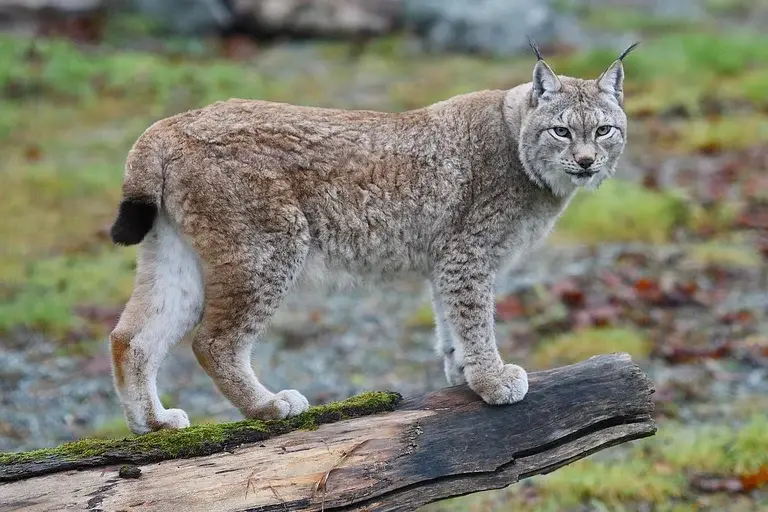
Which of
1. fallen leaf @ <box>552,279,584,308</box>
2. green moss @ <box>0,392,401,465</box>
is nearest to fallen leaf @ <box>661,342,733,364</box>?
fallen leaf @ <box>552,279,584,308</box>

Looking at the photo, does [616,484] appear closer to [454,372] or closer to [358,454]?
[454,372]

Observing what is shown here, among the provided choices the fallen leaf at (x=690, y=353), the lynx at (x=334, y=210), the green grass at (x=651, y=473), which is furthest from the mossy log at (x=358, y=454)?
the fallen leaf at (x=690, y=353)

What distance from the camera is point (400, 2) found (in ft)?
67.7

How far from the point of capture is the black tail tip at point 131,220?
555cm

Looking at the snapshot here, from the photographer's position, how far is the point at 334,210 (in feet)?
19.5

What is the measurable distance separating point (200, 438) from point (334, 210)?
5.13 feet

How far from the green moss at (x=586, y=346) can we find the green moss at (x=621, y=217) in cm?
259

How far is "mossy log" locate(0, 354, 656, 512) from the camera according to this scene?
4680mm

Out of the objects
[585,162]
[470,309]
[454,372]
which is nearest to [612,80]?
[585,162]

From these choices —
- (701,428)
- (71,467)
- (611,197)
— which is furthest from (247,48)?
(71,467)

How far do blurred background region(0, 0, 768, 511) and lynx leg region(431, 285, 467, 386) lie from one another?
0.75 m

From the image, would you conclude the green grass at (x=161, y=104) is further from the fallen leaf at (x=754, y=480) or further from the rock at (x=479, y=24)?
the fallen leaf at (x=754, y=480)

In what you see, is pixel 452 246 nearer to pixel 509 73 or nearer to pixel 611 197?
pixel 611 197

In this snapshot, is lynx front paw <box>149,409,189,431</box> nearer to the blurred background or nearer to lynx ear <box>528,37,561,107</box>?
the blurred background
